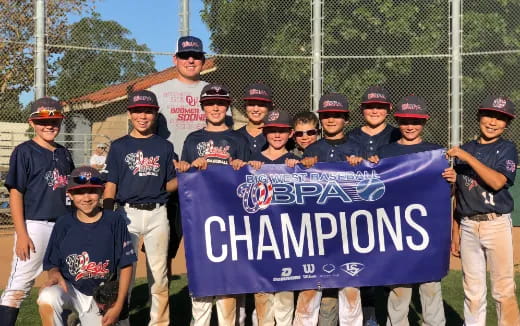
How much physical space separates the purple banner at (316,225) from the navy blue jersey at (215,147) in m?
0.19

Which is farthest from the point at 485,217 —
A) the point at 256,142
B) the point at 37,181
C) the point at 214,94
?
the point at 37,181

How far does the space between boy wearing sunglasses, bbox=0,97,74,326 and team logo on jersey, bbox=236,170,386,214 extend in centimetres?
164

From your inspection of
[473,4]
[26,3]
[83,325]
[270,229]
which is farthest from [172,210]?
[473,4]

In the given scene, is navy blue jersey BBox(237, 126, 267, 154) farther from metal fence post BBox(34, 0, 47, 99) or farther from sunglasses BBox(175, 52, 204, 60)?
metal fence post BBox(34, 0, 47, 99)

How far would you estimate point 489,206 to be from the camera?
16.1 ft

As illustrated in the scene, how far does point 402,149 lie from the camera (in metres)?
5.23

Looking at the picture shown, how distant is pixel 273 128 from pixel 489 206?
77.9 inches

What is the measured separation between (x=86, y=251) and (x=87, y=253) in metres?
0.02

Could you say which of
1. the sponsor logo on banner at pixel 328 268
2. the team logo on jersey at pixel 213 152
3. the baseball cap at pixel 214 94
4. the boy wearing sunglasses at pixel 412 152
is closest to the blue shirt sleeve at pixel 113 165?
the team logo on jersey at pixel 213 152

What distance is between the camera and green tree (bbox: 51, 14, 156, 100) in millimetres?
9414

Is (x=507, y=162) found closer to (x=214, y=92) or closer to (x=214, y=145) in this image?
(x=214, y=145)

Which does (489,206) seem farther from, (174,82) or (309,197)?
(174,82)

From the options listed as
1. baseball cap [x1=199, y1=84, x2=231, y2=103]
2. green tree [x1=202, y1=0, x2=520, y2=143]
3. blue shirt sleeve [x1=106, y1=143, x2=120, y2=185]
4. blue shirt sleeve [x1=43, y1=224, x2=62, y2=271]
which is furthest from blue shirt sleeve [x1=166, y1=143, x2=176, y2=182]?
green tree [x1=202, y1=0, x2=520, y2=143]

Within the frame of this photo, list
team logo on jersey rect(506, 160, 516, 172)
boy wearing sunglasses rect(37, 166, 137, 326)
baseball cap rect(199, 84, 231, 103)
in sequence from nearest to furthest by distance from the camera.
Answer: boy wearing sunglasses rect(37, 166, 137, 326)
team logo on jersey rect(506, 160, 516, 172)
baseball cap rect(199, 84, 231, 103)
